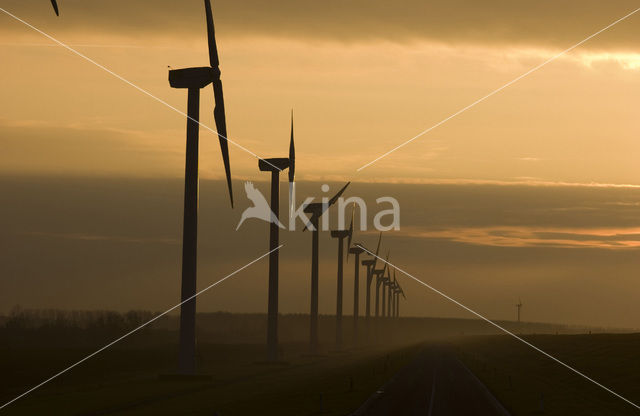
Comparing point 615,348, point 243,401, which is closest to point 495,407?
point 243,401

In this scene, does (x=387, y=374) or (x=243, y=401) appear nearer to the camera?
(x=243, y=401)

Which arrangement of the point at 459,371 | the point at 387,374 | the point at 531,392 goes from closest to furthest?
the point at 531,392 < the point at 387,374 < the point at 459,371

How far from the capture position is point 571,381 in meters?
94.4

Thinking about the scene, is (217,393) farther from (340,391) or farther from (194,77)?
(194,77)

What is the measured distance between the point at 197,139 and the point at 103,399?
2413cm

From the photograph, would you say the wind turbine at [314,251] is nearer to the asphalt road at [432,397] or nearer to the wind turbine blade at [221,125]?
the asphalt road at [432,397]

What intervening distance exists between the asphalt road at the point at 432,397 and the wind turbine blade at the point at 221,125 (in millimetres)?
21592

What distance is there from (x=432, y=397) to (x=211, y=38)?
35.0 metres

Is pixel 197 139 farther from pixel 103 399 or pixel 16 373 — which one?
pixel 16 373

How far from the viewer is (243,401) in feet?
200

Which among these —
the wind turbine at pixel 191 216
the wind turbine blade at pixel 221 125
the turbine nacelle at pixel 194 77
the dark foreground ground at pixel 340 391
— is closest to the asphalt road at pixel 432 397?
the dark foreground ground at pixel 340 391

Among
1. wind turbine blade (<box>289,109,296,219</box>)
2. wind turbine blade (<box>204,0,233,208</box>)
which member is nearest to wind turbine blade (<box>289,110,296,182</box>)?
wind turbine blade (<box>289,109,296,219</box>)

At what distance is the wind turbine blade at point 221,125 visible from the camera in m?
74.9

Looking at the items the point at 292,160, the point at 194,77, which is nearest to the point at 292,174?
the point at 292,160
